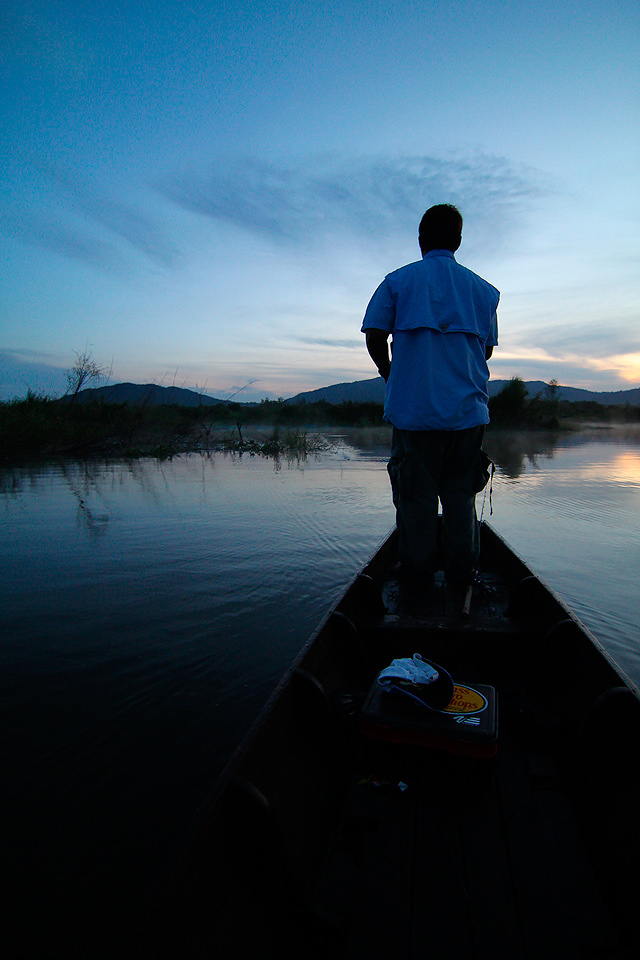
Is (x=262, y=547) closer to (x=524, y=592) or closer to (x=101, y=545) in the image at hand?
(x=101, y=545)

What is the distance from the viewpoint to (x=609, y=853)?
4.13 ft

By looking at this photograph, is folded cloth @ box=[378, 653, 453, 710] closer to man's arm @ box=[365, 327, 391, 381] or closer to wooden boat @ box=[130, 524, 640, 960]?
wooden boat @ box=[130, 524, 640, 960]

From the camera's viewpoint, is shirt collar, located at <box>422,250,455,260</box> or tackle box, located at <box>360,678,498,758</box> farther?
shirt collar, located at <box>422,250,455,260</box>

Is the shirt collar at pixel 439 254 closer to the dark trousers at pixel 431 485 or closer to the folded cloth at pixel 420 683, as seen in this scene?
the dark trousers at pixel 431 485

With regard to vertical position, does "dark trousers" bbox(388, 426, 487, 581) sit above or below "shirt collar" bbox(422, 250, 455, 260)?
below

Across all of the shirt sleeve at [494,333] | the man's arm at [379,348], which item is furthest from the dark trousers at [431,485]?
the shirt sleeve at [494,333]

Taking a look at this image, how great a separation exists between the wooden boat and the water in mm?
307

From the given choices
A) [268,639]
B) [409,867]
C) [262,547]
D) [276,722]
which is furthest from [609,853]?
[262,547]

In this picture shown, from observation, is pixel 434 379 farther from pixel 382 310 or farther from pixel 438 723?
pixel 438 723

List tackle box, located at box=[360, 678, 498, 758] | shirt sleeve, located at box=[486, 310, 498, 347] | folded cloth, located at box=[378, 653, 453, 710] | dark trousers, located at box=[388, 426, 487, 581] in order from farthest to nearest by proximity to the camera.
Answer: shirt sleeve, located at box=[486, 310, 498, 347]
dark trousers, located at box=[388, 426, 487, 581]
folded cloth, located at box=[378, 653, 453, 710]
tackle box, located at box=[360, 678, 498, 758]

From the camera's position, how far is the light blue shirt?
266 centimetres

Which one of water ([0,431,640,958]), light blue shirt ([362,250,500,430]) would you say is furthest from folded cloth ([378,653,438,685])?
light blue shirt ([362,250,500,430])

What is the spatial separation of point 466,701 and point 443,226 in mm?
2482

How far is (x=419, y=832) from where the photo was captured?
4.54ft
